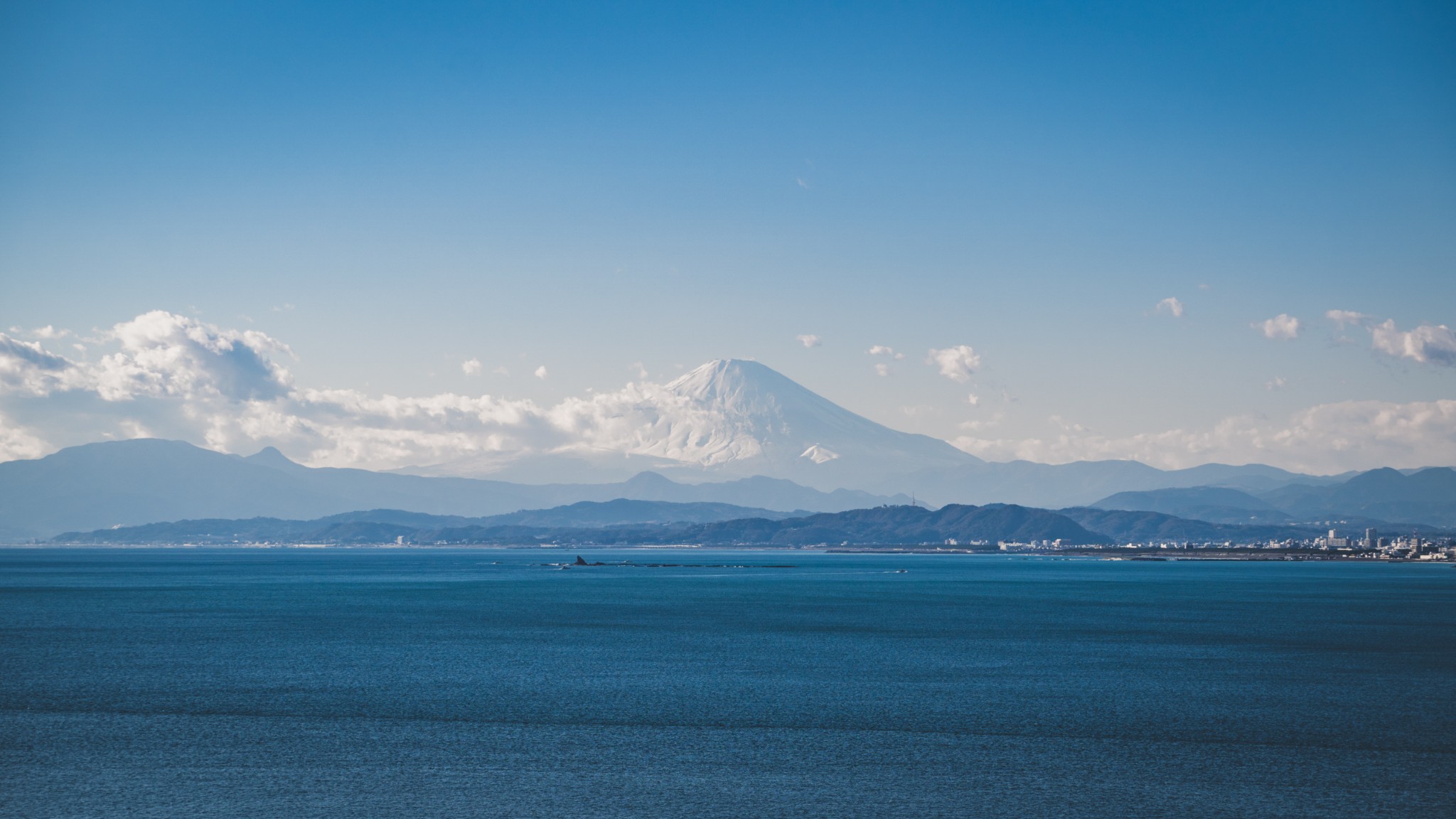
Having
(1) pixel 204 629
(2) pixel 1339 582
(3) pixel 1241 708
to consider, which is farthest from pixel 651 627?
(2) pixel 1339 582

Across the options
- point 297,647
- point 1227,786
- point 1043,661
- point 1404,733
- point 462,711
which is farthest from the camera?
point 297,647

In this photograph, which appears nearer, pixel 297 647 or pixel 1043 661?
pixel 1043 661

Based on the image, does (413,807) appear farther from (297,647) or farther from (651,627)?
(651,627)

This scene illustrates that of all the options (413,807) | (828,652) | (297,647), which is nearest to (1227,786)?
(413,807)

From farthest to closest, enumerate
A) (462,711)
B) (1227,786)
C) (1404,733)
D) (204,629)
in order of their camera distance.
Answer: (204,629) < (462,711) < (1404,733) < (1227,786)

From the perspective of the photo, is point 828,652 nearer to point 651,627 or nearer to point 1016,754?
point 651,627

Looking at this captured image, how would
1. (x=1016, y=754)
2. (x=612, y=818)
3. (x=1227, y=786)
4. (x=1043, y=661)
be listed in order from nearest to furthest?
(x=612, y=818), (x=1227, y=786), (x=1016, y=754), (x=1043, y=661)
